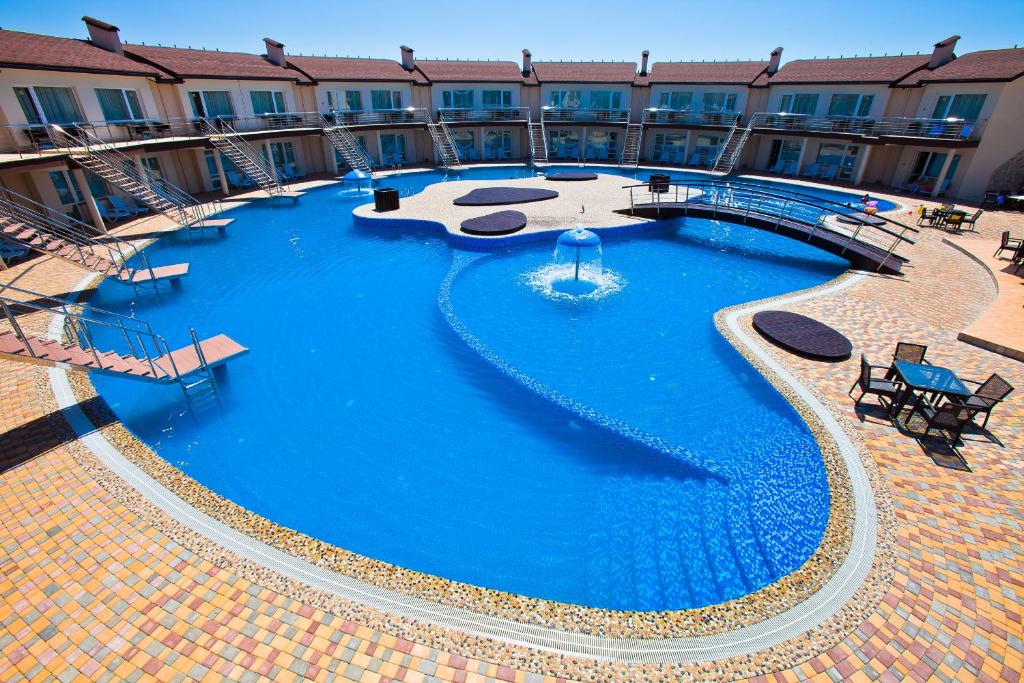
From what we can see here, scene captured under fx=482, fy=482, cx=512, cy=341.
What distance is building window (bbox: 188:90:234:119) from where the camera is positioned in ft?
84.9

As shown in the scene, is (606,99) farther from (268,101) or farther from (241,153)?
(241,153)

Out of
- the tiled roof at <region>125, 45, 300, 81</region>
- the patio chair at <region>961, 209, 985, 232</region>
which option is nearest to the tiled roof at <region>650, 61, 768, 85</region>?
the patio chair at <region>961, 209, 985, 232</region>

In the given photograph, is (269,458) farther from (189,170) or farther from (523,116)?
(523,116)

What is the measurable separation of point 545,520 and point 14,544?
7.10 m

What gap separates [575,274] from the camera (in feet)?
54.3

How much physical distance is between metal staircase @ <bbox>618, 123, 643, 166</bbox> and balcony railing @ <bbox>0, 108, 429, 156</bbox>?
1499 cm

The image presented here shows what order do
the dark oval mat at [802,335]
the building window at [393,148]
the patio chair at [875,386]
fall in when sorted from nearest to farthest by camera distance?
the patio chair at [875,386]
the dark oval mat at [802,335]
the building window at [393,148]

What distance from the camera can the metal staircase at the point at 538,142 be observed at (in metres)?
37.0

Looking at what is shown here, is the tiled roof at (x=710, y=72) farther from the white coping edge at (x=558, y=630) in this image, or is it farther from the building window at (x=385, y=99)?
the white coping edge at (x=558, y=630)

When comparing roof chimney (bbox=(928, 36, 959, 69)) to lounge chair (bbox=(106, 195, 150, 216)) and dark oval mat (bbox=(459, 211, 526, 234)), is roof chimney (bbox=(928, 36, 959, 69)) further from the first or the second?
Answer: lounge chair (bbox=(106, 195, 150, 216))

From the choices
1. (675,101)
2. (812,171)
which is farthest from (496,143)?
(812,171)

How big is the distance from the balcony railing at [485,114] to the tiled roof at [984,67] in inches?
977

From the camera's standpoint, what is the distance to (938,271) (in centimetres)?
1606

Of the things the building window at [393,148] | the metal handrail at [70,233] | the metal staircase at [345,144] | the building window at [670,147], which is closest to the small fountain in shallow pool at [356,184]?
the metal staircase at [345,144]
